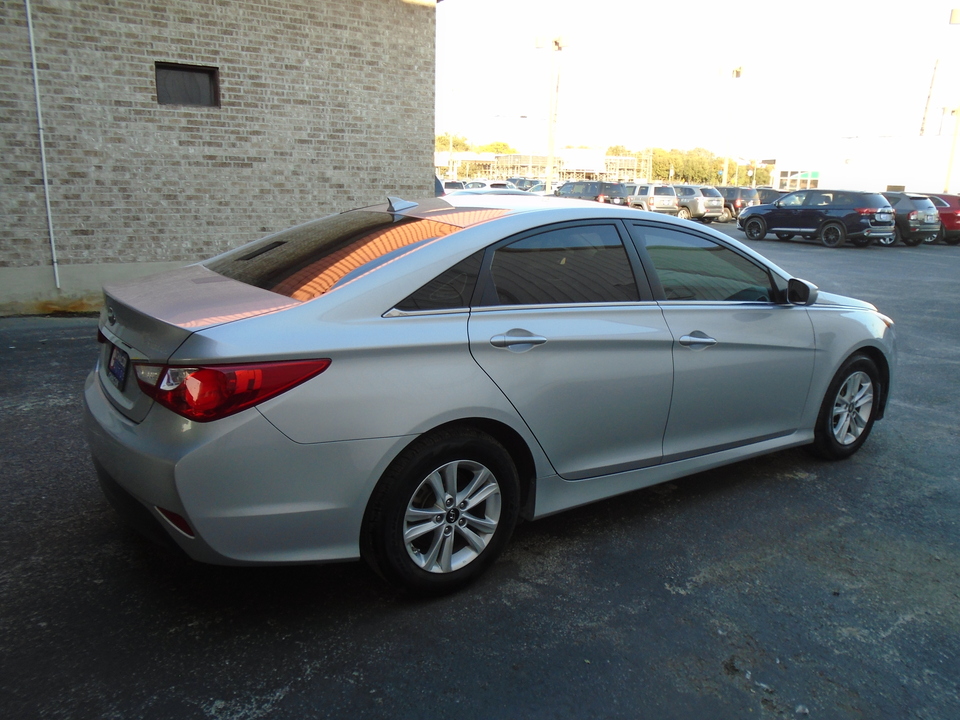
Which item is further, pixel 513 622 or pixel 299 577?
pixel 299 577

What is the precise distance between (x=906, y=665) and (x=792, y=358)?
1895 mm

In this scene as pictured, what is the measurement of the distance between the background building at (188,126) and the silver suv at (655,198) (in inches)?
971

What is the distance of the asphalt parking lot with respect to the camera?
2.62 m

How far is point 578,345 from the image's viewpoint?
3449 mm

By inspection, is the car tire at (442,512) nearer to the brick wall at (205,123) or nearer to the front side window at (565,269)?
the front side window at (565,269)

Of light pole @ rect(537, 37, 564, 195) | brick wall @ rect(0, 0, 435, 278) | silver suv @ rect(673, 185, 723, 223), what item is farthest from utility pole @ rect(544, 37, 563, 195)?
brick wall @ rect(0, 0, 435, 278)

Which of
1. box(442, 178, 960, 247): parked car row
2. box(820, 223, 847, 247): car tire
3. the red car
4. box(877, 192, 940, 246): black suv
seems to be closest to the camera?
box(442, 178, 960, 247): parked car row

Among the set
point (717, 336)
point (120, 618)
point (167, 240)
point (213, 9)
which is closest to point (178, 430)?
point (120, 618)

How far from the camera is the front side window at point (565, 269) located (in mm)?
3408

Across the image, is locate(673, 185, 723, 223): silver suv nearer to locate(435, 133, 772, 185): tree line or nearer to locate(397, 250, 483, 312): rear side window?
locate(397, 250, 483, 312): rear side window

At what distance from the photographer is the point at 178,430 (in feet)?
8.75

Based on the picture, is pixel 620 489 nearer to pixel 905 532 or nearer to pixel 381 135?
pixel 905 532

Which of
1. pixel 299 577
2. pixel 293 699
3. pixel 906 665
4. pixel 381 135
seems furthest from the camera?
pixel 381 135

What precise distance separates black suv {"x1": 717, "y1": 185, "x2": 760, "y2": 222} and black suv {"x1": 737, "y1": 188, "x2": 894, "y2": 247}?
1062 centimetres
